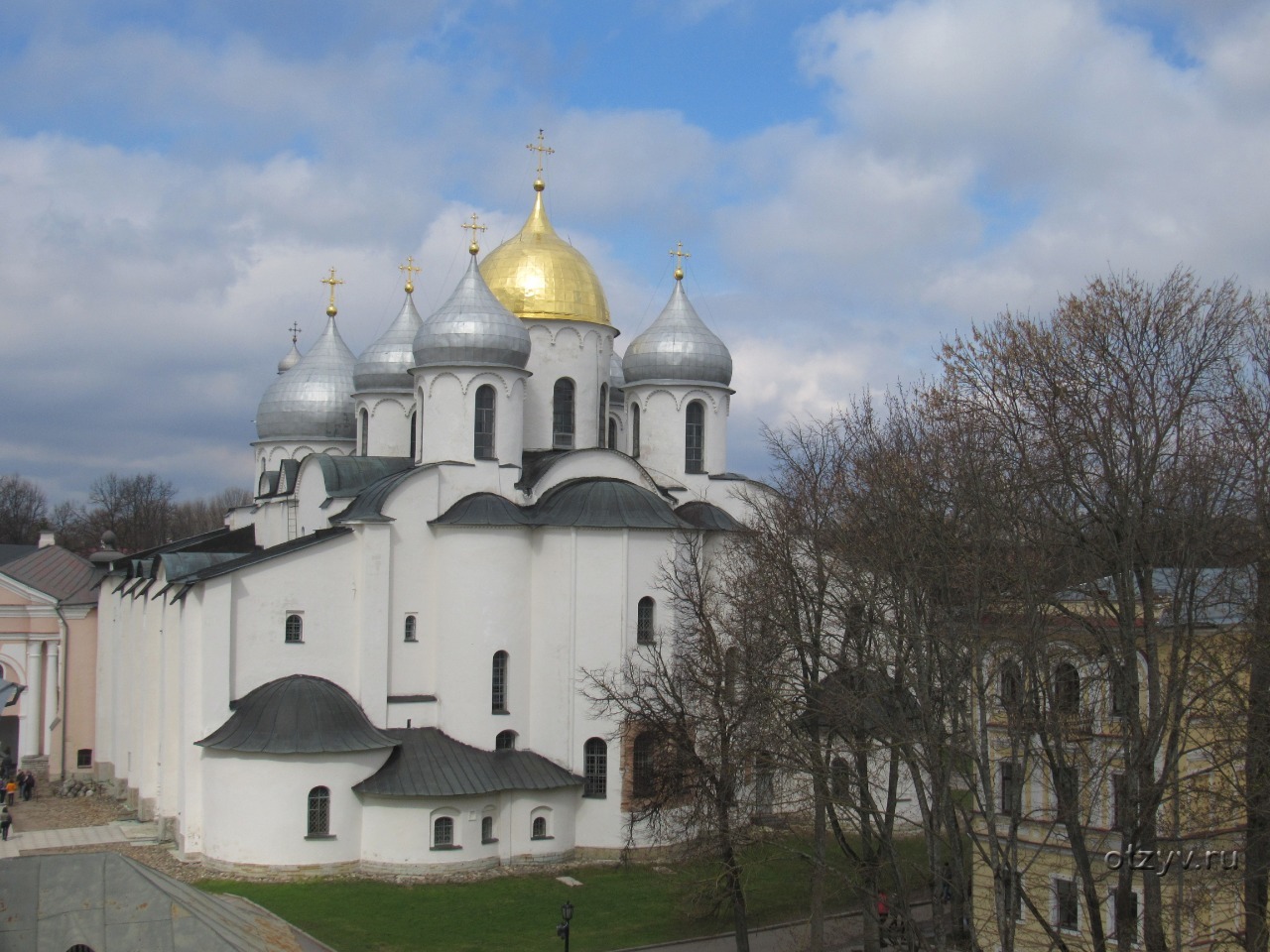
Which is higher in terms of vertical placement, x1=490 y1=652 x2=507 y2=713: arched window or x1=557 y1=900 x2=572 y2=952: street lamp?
x1=490 y1=652 x2=507 y2=713: arched window

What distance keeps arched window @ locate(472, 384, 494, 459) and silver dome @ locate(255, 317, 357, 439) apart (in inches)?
434

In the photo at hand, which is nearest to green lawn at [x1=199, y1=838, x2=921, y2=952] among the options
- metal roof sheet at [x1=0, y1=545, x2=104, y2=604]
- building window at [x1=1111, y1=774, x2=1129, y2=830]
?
building window at [x1=1111, y1=774, x2=1129, y2=830]

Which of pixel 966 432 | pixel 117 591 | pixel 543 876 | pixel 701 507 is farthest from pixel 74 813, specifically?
pixel 966 432

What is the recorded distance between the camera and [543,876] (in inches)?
1003

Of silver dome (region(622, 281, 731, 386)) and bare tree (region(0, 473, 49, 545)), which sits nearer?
silver dome (region(622, 281, 731, 386))

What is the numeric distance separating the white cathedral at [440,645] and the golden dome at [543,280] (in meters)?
0.50

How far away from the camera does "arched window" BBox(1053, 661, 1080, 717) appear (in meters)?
14.5

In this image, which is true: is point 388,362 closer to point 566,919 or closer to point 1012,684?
point 566,919

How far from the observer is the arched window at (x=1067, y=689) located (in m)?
14.5

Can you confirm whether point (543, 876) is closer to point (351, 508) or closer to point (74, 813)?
point (351, 508)

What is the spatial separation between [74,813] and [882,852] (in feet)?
71.6

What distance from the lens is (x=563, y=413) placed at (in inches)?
1222

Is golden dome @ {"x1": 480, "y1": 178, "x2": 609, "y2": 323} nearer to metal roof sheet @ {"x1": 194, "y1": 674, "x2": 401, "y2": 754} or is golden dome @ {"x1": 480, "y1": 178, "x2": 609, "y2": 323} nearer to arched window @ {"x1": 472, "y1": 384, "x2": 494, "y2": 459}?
arched window @ {"x1": 472, "y1": 384, "x2": 494, "y2": 459}

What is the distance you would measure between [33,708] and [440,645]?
18.6 metres
